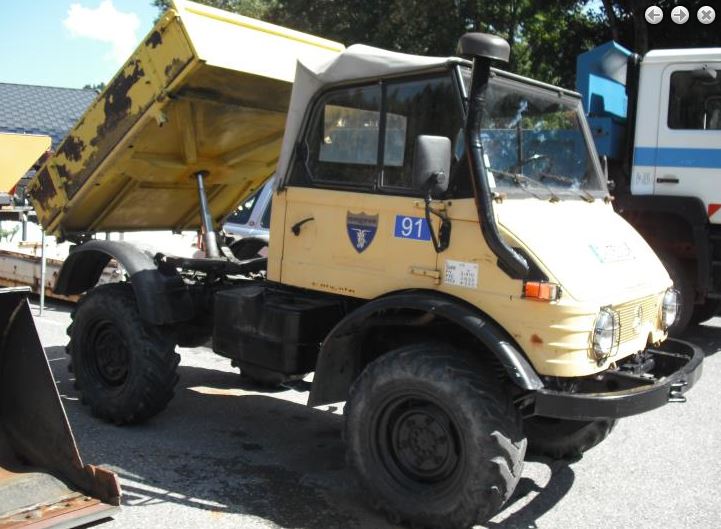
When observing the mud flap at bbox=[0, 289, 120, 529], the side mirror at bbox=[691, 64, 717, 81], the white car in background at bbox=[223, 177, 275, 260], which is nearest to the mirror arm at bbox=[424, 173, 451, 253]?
the mud flap at bbox=[0, 289, 120, 529]

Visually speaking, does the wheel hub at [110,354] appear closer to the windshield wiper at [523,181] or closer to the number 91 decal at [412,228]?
the number 91 decal at [412,228]

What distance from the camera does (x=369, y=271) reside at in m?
4.41

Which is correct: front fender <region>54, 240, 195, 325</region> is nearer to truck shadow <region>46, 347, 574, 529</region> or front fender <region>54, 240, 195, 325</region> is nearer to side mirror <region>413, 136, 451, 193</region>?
truck shadow <region>46, 347, 574, 529</region>

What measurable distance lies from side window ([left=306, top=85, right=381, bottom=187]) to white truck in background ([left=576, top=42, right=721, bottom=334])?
192 inches

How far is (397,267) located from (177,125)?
7.37 feet

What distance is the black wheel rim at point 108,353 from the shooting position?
570cm

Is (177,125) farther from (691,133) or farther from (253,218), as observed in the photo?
(691,133)

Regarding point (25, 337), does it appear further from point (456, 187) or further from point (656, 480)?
point (656, 480)

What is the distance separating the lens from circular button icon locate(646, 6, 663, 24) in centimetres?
1317

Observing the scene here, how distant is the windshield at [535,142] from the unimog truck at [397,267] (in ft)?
0.05

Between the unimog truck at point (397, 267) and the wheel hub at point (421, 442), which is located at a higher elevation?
the unimog truck at point (397, 267)

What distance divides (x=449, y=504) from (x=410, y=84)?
223cm

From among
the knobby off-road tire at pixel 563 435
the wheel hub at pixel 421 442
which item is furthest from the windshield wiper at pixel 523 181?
the knobby off-road tire at pixel 563 435

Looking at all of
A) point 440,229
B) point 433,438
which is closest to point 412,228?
point 440,229
